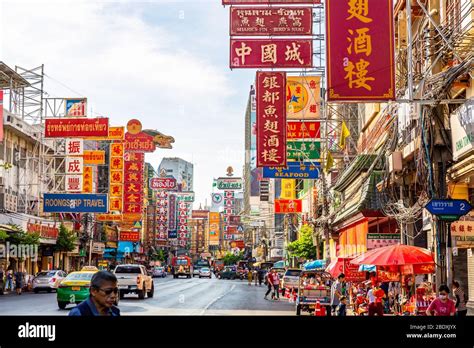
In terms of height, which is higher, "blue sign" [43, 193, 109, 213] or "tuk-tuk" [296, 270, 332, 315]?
"blue sign" [43, 193, 109, 213]

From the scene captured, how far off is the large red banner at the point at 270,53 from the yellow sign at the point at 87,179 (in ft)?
103

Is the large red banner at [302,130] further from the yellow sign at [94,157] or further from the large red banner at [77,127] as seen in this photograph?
the yellow sign at [94,157]

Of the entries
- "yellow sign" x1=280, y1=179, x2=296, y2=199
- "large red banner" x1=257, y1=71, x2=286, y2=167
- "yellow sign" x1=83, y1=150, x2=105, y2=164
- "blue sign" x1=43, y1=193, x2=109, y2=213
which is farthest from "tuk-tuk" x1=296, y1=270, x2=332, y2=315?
"yellow sign" x1=280, y1=179, x2=296, y2=199

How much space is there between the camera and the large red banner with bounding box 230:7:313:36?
1146 inches

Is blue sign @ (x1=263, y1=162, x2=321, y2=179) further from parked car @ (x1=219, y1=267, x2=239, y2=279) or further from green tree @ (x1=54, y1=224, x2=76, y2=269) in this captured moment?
parked car @ (x1=219, y1=267, x2=239, y2=279)

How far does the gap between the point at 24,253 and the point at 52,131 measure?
29.8 ft

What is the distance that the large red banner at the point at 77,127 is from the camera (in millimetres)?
51812

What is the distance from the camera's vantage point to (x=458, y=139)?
16.2 meters

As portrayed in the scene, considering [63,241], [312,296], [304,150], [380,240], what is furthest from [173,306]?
[63,241]

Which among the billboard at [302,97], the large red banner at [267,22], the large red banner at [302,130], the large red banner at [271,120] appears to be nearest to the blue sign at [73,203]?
the large red banner at [302,130]

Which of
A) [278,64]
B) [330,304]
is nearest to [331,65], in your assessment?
[330,304]

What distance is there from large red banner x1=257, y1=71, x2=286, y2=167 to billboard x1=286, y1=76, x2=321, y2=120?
12.2 feet
